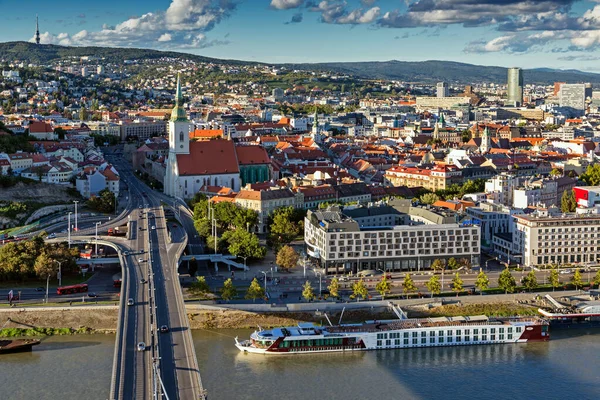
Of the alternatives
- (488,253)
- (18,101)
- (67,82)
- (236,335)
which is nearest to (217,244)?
(236,335)

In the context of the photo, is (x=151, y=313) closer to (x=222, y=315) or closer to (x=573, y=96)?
(x=222, y=315)

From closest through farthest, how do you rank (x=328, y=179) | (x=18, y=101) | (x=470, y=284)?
(x=470, y=284) < (x=328, y=179) < (x=18, y=101)

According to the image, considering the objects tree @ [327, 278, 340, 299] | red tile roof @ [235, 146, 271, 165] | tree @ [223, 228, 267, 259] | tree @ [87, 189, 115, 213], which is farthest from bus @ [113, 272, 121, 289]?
red tile roof @ [235, 146, 271, 165]

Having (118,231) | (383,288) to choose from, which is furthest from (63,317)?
(383,288)

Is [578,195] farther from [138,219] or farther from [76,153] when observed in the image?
[76,153]

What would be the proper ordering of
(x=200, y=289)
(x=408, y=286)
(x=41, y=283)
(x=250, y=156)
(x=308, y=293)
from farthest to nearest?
(x=250, y=156) < (x=41, y=283) < (x=408, y=286) < (x=200, y=289) < (x=308, y=293)

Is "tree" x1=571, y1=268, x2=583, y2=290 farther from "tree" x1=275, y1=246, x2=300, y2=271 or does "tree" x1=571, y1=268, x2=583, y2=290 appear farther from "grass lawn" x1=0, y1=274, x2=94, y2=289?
"grass lawn" x1=0, y1=274, x2=94, y2=289
